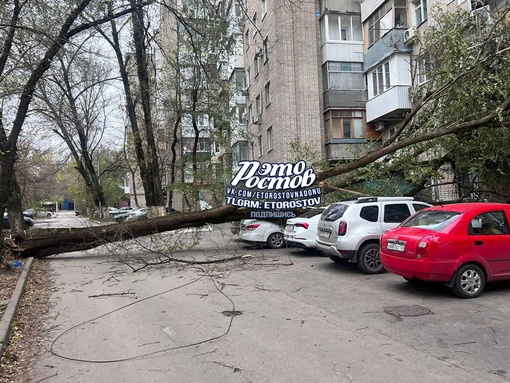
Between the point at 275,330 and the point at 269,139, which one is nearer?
the point at 275,330

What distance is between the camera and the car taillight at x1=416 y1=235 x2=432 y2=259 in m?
6.74

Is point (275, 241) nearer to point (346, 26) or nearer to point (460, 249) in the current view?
point (460, 249)

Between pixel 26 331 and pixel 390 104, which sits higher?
pixel 390 104

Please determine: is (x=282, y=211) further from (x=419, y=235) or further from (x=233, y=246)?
(x=419, y=235)

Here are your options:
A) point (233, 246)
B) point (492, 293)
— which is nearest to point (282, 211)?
point (233, 246)

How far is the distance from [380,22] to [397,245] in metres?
19.8

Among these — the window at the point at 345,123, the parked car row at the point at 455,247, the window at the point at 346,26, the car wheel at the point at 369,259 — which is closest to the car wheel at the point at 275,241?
the car wheel at the point at 369,259

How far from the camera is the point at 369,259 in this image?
9484 millimetres

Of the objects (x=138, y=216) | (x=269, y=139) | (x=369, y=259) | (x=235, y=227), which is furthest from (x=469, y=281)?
(x=138, y=216)

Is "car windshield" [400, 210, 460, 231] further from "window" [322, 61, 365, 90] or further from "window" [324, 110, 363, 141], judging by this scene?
"window" [322, 61, 365, 90]

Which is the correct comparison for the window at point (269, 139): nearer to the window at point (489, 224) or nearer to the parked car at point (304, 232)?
the parked car at point (304, 232)

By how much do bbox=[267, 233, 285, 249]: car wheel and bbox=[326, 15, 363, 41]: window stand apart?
16.4 meters

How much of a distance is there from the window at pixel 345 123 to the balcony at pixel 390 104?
108 cm

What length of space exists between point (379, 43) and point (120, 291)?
67.1 feet
